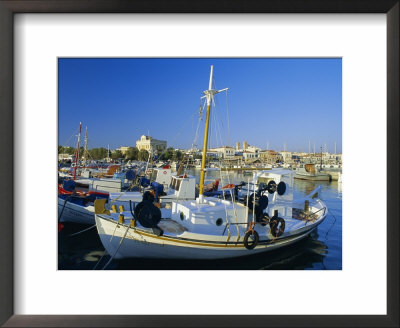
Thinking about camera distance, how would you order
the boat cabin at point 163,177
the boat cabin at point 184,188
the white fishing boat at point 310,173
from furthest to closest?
the boat cabin at point 163,177 → the boat cabin at point 184,188 → the white fishing boat at point 310,173

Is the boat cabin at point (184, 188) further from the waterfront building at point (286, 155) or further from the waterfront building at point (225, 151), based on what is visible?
the waterfront building at point (286, 155)

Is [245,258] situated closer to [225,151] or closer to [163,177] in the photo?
[225,151]

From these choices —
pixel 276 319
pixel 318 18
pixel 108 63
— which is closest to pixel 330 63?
pixel 318 18

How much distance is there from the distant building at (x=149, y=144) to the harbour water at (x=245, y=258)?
68.5 inches

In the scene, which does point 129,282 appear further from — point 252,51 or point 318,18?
point 318,18

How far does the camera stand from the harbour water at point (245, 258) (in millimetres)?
2713

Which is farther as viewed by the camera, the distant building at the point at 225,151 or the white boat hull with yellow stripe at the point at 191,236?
the distant building at the point at 225,151

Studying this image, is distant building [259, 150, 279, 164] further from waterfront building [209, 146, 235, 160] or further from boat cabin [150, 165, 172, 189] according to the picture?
boat cabin [150, 165, 172, 189]

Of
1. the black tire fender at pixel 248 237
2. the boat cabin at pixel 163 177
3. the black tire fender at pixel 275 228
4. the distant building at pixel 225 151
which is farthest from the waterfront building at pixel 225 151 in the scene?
the boat cabin at pixel 163 177

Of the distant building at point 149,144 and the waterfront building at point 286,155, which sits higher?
the distant building at point 149,144

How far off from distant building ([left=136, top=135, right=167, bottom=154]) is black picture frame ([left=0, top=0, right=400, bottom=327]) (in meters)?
1.94

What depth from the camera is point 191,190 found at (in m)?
5.85

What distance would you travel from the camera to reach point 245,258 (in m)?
3.00

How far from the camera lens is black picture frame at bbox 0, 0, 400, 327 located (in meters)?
2.12
